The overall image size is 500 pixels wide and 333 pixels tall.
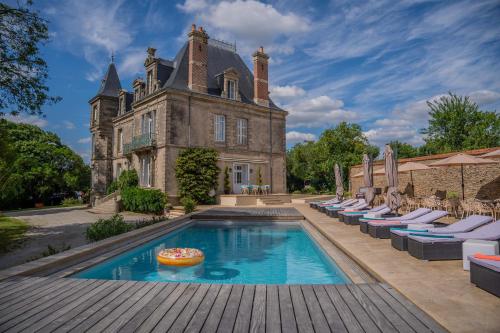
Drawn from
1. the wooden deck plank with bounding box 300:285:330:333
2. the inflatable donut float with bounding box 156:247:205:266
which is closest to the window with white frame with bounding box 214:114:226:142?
the inflatable donut float with bounding box 156:247:205:266

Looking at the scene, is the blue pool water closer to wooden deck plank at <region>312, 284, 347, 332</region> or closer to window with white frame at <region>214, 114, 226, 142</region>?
wooden deck plank at <region>312, 284, 347, 332</region>

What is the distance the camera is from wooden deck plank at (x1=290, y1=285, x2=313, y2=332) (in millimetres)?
2768

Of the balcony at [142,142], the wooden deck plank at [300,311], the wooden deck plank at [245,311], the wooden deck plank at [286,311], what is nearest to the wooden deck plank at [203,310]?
the wooden deck plank at [245,311]

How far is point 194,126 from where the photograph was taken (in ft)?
67.3

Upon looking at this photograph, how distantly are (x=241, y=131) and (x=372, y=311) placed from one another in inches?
798

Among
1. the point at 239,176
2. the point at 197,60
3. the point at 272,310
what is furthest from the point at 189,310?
the point at 197,60

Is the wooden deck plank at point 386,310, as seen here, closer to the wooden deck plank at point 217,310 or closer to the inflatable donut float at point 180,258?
the wooden deck plank at point 217,310

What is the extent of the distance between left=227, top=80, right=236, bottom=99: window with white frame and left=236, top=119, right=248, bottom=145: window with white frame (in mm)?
1867

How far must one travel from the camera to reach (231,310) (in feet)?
10.5

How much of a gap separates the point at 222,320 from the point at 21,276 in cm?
349

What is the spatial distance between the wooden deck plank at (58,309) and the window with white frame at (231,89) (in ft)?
64.2

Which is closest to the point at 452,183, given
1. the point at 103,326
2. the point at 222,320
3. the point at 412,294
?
the point at 412,294

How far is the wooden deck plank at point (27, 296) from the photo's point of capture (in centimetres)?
335

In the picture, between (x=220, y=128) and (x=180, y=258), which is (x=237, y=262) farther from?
(x=220, y=128)
